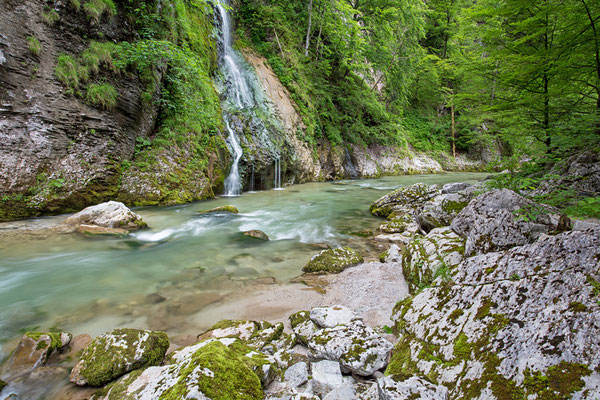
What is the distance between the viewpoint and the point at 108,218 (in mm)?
6234

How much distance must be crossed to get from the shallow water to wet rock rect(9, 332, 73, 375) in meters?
0.42

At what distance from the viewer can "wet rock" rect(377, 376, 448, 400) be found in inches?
55.6

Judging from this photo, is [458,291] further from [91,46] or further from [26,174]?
[91,46]

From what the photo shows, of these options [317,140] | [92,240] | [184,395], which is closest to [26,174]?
[92,240]

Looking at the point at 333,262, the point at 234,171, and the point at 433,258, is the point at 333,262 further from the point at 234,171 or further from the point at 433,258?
the point at 234,171

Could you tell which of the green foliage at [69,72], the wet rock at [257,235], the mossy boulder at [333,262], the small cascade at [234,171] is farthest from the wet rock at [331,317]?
the small cascade at [234,171]

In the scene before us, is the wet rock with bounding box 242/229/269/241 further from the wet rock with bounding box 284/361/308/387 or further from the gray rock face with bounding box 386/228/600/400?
the gray rock face with bounding box 386/228/600/400

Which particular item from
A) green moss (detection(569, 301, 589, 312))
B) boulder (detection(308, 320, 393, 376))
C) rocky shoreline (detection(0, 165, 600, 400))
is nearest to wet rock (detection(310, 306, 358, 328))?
rocky shoreline (detection(0, 165, 600, 400))

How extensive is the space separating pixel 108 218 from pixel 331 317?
6.08m

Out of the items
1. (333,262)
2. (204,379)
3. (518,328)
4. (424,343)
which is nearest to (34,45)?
(333,262)

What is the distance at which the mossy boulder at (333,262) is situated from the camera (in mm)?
4426

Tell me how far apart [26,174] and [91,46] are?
3.96 m

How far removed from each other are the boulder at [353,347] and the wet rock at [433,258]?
97cm

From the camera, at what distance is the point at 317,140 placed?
55.5 ft
